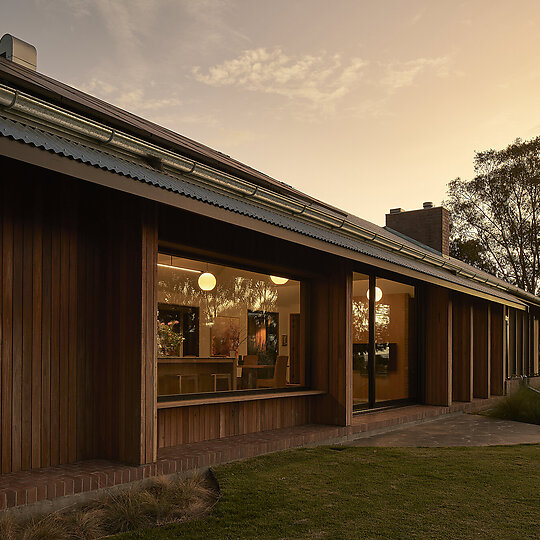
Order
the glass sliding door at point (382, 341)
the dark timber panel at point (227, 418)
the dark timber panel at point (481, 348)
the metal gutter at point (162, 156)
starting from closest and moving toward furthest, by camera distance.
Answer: the metal gutter at point (162, 156) < the dark timber panel at point (227, 418) < the glass sliding door at point (382, 341) < the dark timber panel at point (481, 348)

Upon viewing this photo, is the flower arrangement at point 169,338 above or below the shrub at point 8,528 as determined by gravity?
above

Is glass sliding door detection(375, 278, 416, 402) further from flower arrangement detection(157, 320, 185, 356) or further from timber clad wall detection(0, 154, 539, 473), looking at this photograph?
flower arrangement detection(157, 320, 185, 356)

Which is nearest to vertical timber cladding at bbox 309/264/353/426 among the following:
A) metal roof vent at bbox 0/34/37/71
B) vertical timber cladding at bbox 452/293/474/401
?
metal roof vent at bbox 0/34/37/71

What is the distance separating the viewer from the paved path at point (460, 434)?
7836 mm

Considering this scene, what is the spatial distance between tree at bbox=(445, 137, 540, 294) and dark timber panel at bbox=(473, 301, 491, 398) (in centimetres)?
2034

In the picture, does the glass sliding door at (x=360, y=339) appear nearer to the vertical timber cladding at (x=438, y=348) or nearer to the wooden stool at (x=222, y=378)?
the vertical timber cladding at (x=438, y=348)

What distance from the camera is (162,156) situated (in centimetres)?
555

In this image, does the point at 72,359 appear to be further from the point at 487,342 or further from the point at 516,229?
the point at 516,229

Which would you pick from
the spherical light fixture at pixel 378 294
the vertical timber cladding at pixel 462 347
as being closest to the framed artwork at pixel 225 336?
the spherical light fixture at pixel 378 294

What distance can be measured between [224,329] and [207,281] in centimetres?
74

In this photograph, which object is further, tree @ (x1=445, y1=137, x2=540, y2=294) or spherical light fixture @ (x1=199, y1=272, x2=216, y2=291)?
tree @ (x1=445, y1=137, x2=540, y2=294)

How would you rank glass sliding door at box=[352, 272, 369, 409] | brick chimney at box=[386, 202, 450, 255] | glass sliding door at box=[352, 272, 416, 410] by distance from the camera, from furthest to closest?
brick chimney at box=[386, 202, 450, 255]
glass sliding door at box=[352, 272, 416, 410]
glass sliding door at box=[352, 272, 369, 409]

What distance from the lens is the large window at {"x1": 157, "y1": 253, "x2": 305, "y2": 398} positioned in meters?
6.60

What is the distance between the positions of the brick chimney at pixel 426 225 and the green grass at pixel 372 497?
38.6ft
